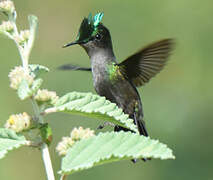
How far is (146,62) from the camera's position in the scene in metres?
3.60

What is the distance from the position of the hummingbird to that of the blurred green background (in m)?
2.29

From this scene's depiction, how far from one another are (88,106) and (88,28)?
59.4 inches

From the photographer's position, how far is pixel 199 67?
6.91 metres

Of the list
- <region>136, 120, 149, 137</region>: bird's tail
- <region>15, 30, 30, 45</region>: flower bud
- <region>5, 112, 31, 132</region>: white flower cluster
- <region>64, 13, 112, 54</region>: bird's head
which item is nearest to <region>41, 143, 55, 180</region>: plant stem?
<region>5, 112, 31, 132</region>: white flower cluster

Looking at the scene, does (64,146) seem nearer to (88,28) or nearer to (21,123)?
(21,123)

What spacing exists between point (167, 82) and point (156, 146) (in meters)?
5.29

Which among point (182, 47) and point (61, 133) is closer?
point (61, 133)

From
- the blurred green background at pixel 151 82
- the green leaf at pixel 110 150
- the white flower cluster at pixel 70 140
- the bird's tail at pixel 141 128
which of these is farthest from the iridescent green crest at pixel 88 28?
the blurred green background at pixel 151 82

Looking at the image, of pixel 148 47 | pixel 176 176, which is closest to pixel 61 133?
pixel 176 176

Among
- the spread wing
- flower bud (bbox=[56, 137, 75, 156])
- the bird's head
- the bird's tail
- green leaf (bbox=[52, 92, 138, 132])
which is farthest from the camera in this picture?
the bird's tail

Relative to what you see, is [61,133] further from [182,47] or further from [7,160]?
[182,47]

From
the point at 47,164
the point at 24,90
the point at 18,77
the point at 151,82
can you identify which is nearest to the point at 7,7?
the point at 18,77

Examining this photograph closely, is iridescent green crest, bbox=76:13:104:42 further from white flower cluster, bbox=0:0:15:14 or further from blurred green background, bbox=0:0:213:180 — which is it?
blurred green background, bbox=0:0:213:180

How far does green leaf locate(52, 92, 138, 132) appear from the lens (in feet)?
6.50
